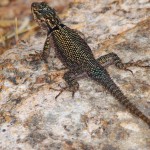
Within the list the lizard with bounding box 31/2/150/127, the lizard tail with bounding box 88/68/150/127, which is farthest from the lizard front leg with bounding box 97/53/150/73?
the lizard tail with bounding box 88/68/150/127

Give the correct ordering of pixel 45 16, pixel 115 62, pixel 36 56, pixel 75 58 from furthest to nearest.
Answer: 1. pixel 45 16
2. pixel 36 56
3. pixel 75 58
4. pixel 115 62

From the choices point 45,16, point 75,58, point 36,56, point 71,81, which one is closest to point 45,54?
point 36,56

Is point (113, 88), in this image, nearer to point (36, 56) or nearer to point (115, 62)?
point (115, 62)

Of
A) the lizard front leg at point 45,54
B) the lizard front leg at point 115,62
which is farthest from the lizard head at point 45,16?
the lizard front leg at point 115,62

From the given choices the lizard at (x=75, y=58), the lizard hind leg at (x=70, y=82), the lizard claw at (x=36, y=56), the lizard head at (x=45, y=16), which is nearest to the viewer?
the lizard at (x=75, y=58)

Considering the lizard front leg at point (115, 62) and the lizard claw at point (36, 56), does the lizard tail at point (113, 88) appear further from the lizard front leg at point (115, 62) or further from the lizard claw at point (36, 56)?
the lizard claw at point (36, 56)

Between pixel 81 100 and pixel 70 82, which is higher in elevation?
pixel 70 82

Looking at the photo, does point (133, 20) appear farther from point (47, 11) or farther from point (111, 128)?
point (111, 128)
